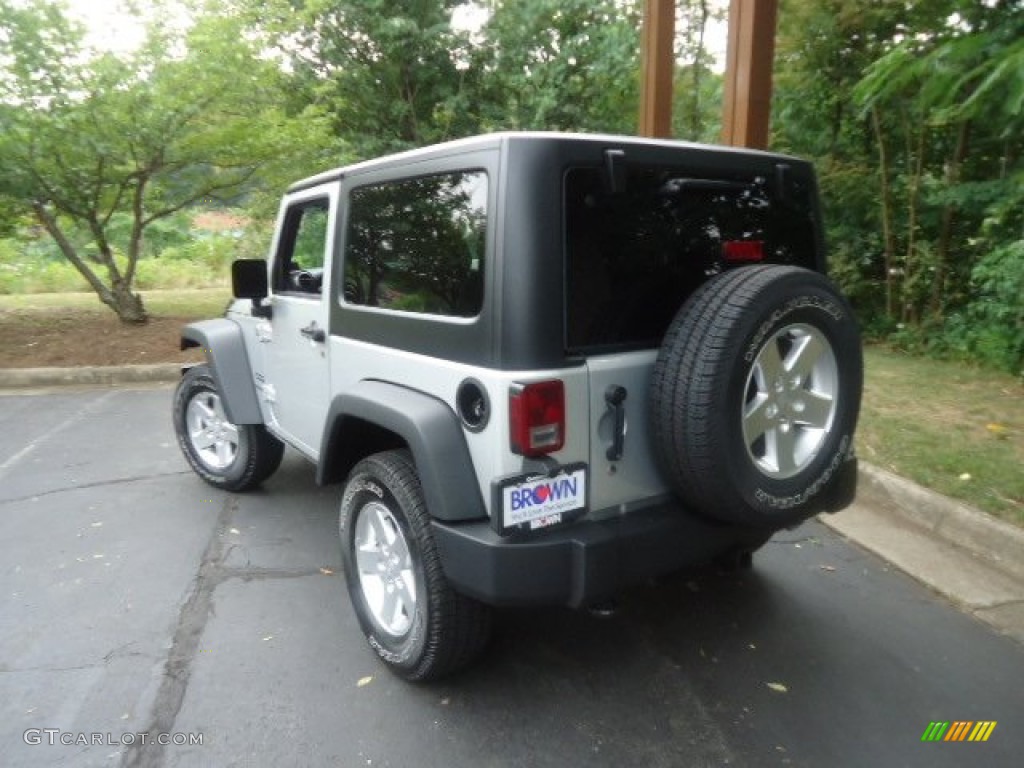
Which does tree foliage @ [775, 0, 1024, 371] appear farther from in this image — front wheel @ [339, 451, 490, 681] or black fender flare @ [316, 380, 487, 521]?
front wheel @ [339, 451, 490, 681]

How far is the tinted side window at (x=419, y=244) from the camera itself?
228cm

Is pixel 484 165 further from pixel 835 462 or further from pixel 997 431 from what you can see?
pixel 997 431

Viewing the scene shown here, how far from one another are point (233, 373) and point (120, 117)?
5.22 metres

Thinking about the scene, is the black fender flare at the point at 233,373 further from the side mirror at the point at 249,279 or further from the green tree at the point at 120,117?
the green tree at the point at 120,117

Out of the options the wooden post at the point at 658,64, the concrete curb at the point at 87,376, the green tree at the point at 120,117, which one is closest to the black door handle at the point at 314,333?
the wooden post at the point at 658,64

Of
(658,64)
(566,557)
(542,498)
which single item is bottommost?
(566,557)

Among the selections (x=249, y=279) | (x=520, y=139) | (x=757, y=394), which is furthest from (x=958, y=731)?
(x=249, y=279)

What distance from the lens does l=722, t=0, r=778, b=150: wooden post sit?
533 centimetres

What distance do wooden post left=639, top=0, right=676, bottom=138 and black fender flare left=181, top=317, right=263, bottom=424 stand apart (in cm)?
455

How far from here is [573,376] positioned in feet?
7.06

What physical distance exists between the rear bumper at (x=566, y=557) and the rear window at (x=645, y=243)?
0.59m

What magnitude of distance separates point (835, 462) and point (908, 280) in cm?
683

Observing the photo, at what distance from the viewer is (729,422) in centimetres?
211

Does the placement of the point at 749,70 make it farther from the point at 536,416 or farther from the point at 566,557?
the point at 566,557
